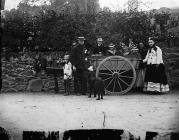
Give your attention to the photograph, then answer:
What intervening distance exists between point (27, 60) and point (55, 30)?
1223 millimetres

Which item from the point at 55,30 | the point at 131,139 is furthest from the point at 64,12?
the point at 131,139

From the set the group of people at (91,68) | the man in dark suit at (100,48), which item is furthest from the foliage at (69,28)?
the group of people at (91,68)

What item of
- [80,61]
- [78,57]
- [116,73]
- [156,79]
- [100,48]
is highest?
[100,48]

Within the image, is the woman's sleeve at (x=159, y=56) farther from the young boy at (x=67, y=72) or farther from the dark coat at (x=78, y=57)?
the young boy at (x=67, y=72)

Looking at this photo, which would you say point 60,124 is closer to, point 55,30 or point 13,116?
point 13,116

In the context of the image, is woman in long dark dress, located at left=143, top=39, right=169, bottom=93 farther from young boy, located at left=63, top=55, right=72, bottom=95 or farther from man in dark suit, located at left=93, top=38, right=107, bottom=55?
young boy, located at left=63, top=55, right=72, bottom=95

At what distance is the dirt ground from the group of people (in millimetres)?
800

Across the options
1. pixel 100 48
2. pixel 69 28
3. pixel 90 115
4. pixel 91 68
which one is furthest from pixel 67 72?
pixel 90 115

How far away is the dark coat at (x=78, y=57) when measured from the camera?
30.2 feet

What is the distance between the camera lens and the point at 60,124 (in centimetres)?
473

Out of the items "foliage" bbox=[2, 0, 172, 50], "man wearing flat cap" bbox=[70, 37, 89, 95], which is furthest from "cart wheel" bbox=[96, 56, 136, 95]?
"foliage" bbox=[2, 0, 172, 50]

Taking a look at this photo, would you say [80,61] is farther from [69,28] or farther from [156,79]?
[156,79]

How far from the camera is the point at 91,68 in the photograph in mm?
9008

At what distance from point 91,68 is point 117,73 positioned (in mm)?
725
